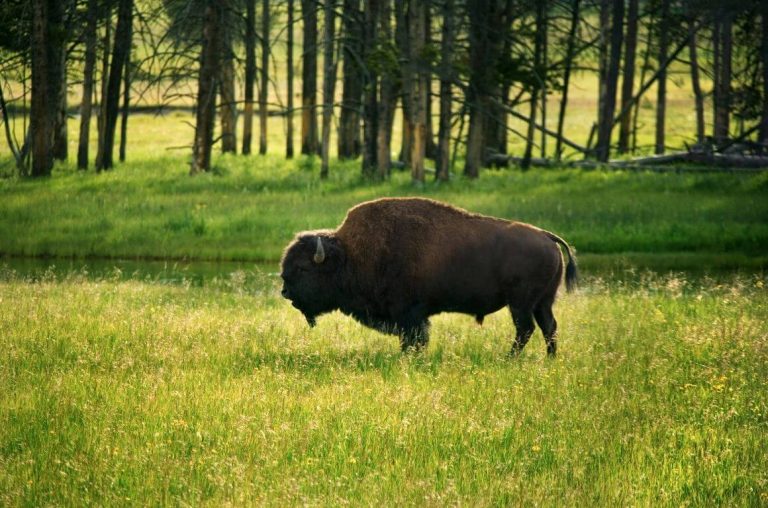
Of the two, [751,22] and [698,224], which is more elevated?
[751,22]

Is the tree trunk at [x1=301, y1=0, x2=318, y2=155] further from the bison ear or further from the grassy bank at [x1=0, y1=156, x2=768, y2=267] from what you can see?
the bison ear

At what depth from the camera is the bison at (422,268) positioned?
10.3m

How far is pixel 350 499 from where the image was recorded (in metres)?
5.96

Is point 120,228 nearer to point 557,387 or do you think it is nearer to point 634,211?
point 634,211

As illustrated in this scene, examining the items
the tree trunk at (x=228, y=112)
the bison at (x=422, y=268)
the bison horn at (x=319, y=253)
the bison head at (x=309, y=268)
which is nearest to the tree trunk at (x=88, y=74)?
the tree trunk at (x=228, y=112)

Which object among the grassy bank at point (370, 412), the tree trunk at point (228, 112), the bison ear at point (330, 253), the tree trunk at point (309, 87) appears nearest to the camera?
the grassy bank at point (370, 412)

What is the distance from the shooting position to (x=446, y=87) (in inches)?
1113

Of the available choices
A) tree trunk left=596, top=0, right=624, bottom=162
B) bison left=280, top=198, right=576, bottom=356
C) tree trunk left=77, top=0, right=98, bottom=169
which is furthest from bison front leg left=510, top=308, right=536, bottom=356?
tree trunk left=596, top=0, right=624, bottom=162

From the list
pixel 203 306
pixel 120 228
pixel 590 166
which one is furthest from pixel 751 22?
pixel 203 306

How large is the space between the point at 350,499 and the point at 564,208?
17.3 meters

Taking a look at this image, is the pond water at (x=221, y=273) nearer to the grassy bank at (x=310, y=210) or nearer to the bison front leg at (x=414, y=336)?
the grassy bank at (x=310, y=210)

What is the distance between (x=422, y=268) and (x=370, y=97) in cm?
2004

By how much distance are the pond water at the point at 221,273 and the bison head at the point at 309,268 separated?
4.03m

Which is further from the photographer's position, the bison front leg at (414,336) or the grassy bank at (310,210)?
the grassy bank at (310,210)
